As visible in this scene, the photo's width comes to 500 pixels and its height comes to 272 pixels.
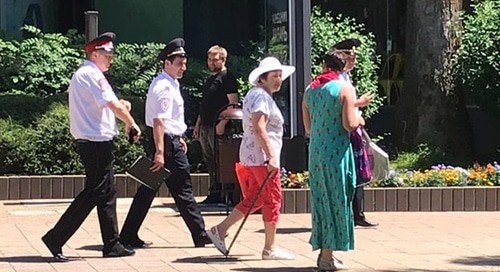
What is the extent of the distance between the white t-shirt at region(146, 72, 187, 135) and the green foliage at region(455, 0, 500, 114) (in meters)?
7.44

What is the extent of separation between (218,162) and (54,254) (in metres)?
3.08

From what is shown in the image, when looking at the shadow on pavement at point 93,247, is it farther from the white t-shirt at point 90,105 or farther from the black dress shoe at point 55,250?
the white t-shirt at point 90,105

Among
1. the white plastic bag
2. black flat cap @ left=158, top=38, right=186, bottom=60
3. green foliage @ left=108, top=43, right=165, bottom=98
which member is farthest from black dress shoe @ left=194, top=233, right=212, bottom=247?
green foliage @ left=108, top=43, right=165, bottom=98

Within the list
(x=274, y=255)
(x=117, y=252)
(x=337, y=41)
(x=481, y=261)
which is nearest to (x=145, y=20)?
(x=337, y=41)

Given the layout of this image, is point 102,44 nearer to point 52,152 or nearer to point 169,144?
point 169,144

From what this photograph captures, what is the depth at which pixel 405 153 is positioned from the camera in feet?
57.8

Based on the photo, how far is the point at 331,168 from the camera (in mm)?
9445

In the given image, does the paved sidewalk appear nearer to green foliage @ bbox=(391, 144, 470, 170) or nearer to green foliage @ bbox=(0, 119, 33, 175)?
green foliage @ bbox=(0, 119, 33, 175)

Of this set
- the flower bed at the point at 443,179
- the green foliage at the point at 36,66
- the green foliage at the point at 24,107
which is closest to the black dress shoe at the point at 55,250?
the flower bed at the point at 443,179

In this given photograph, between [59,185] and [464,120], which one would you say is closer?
[59,185]

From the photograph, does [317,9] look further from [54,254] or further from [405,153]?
[54,254]

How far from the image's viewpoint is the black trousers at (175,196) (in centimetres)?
1064

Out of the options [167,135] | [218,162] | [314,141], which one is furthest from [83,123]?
[218,162]

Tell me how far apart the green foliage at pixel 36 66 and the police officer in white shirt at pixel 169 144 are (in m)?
5.94
